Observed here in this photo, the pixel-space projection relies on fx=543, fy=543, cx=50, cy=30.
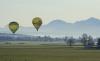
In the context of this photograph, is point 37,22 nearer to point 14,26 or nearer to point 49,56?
point 14,26

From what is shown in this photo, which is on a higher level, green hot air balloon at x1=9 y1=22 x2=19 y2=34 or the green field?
green hot air balloon at x1=9 y1=22 x2=19 y2=34

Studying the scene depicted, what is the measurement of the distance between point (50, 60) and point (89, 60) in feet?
14.1

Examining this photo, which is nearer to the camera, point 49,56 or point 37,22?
point 49,56

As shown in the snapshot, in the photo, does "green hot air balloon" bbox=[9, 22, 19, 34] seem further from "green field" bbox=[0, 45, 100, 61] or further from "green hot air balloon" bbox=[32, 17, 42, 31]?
"green field" bbox=[0, 45, 100, 61]

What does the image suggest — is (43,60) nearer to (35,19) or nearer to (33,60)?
(33,60)

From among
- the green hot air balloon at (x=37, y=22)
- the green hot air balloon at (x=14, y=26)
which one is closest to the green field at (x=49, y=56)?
the green hot air balloon at (x=37, y=22)

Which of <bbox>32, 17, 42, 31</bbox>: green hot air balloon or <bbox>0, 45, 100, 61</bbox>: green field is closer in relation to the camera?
<bbox>0, 45, 100, 61</bbox>: green field

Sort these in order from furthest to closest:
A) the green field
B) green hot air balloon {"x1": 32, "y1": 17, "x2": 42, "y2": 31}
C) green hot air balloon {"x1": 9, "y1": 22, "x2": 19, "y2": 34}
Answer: green hot air balloon {"x1": 9, "y1": 22, "x2": 19, "y2": 34} → green hot air balloon {"x1": 32, "y1": 17, "x2": 42, "y2": 31} → the green field

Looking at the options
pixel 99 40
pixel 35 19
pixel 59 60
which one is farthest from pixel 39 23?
pixel 59 60

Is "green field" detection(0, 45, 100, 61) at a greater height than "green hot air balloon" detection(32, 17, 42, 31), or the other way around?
"green hot air balloon" detection(32, 17, 42, 31)

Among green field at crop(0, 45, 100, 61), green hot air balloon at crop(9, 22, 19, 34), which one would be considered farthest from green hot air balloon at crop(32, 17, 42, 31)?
green field at crop(0, 45, 100, 61)

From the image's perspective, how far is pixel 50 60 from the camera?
5938 cm

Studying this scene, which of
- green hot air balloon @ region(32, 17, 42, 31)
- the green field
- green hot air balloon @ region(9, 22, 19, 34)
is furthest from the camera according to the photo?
green hot air balloon @ region(9, 22, 19, 34)

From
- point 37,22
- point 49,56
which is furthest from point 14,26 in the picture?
point 49,56
